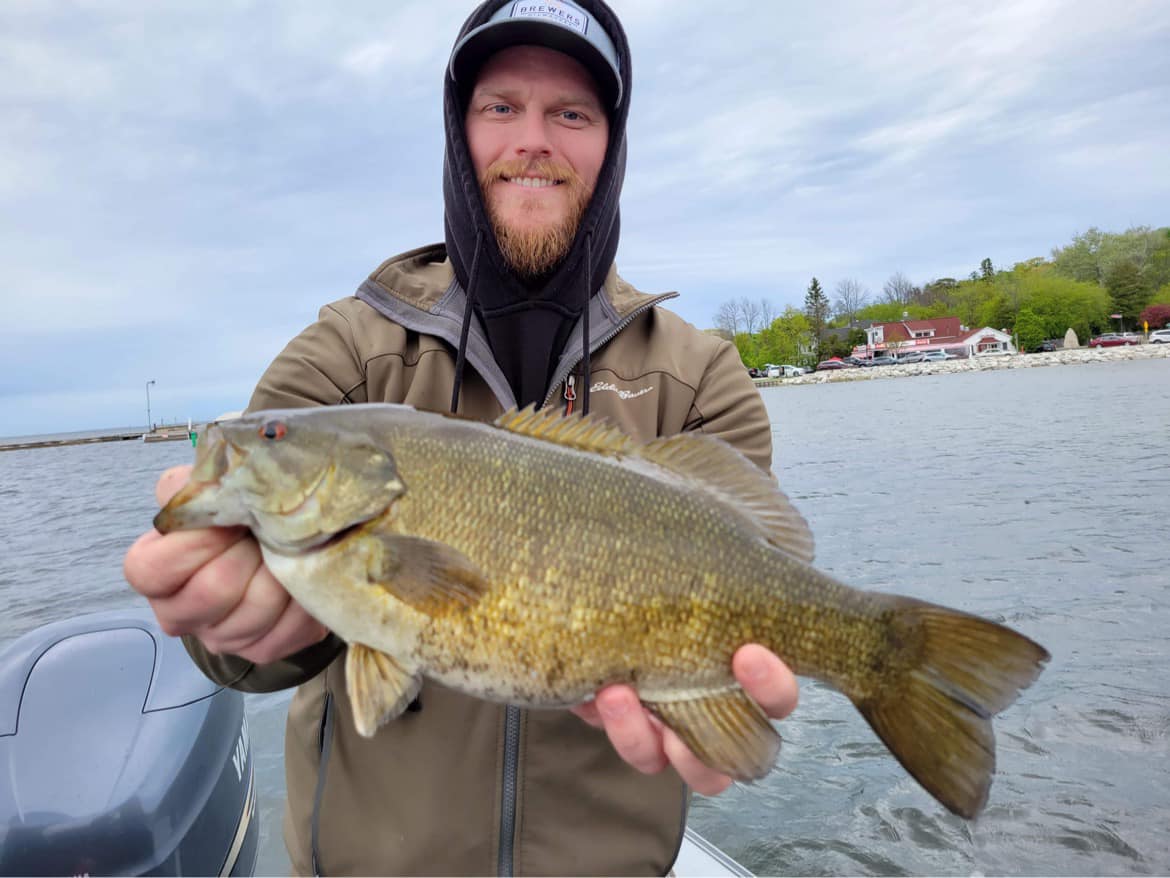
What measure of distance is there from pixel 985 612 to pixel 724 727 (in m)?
8.29

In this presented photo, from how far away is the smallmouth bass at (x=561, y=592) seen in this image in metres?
1.83

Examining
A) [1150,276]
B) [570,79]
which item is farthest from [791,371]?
[570,79]

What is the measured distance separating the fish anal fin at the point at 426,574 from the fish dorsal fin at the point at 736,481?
A: 2.05ft

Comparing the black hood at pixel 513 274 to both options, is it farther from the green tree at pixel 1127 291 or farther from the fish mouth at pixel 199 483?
the green tree at pixel 1127 291

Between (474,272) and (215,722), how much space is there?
2456mm

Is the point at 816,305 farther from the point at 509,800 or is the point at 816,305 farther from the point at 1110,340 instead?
the point at 509,800

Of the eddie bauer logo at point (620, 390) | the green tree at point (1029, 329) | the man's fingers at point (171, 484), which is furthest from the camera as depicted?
the green tree at point (1029, 329)

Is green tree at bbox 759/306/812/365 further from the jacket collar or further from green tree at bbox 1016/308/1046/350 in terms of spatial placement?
the jacket collar

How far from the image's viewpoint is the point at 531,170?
3.14 meters

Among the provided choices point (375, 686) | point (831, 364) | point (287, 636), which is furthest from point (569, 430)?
point (831, 364)

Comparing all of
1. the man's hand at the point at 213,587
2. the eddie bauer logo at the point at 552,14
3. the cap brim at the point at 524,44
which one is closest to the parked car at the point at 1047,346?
the cap brim at the point at 524,44

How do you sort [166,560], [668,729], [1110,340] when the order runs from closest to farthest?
[166,560] → [668,729] → [1110,340]

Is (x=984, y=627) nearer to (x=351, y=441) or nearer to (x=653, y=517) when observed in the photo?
(x=653, y=517)

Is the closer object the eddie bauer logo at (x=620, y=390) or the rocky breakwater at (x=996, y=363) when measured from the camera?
the eddie bauer logo at (x=620, y=390)
